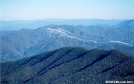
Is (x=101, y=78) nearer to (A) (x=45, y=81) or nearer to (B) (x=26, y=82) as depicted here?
(A) (x=45, y=81)

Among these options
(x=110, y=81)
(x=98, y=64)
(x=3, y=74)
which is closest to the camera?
(x=110, y=81)

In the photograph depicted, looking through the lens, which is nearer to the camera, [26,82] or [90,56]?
[26,82]

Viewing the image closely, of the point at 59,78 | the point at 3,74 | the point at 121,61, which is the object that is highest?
the point at 121,61

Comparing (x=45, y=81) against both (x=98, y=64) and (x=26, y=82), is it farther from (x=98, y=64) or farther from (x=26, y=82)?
(x=98, y=64)

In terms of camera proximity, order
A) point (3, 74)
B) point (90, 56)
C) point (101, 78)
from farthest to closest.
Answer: point (3, 74)
point (90, 56)
point (101, 78)

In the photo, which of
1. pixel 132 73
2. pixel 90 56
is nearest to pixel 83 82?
pixel 132 73

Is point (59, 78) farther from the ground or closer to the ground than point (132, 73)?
closer to the ground
